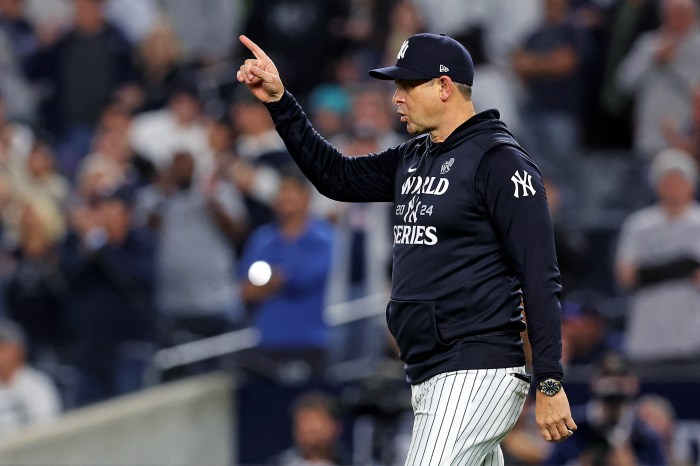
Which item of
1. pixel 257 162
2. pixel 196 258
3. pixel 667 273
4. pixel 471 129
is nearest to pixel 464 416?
pixel 471 129

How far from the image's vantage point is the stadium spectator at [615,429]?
24.4ft

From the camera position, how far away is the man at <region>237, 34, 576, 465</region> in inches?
182

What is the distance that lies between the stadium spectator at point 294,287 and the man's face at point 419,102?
4446 mm

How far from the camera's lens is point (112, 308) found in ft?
33.4

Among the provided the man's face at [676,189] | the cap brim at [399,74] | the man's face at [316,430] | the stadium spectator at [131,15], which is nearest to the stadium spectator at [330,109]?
the stadium spectator at [131,15]

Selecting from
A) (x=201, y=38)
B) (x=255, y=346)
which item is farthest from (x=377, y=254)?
(x=201, y=38)

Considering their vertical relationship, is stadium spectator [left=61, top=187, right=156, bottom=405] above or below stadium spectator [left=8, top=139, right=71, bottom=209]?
below

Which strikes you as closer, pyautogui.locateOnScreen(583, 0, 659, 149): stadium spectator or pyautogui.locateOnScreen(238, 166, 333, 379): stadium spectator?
pyautogui.locateOnScreen(238, 166, 333, 379): stadium spectator

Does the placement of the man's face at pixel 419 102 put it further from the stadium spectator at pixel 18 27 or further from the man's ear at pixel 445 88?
the stadium spectator at pixel 18 27

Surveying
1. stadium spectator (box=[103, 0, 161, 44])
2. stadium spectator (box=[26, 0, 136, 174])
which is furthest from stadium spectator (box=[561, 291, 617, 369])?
stadium spectator (box=[103, 0, 161, 44])

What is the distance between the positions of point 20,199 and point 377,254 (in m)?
3.09

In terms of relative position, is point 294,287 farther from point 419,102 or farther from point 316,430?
point 419,102

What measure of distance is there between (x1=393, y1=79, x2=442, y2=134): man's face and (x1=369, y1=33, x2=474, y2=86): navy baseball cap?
0.04m

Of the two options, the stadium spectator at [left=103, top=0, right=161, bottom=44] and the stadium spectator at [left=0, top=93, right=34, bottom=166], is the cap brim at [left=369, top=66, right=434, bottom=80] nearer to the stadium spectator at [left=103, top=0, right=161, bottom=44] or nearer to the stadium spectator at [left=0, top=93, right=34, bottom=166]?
the stadium spectator at [left=0, top=93, right=34, bottom=166]
